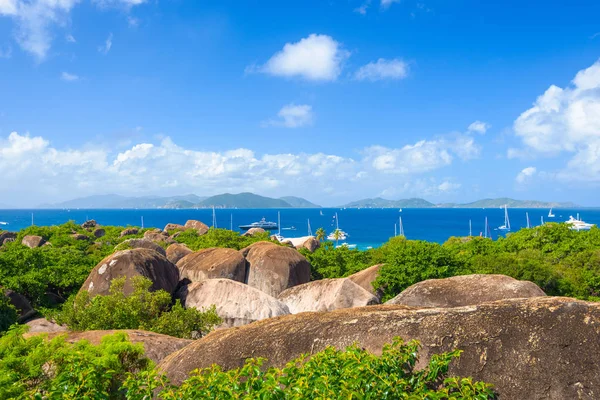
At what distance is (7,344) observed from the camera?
6.18 meters

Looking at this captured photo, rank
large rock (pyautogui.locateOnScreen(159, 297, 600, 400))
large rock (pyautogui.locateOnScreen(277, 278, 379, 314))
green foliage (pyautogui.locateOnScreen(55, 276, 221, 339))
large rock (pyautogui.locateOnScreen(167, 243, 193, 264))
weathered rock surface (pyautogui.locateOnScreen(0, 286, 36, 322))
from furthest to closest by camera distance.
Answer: large rock (pyautogui.locateOnScreen(167, 243, 193, 264)) < weathered rock surface (pyautogui.locateOnScreen(0, 286, 36, 322)) < large rock (pyautogui.locateOnScreen(277, 278, 379, 314)) < green foliage (pyautogui.locateOnScreen(55, 276, 221, 339)) < large rock (pyautogui.locateOnScreen(159, 297, 600, 400))

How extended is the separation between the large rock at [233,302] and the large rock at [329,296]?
1450mm

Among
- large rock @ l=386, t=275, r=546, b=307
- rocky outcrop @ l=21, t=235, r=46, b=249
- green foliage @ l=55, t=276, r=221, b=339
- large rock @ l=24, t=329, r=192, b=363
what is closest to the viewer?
large rock @ l=24, t=329, r=192, b=363

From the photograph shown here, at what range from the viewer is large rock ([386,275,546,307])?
12500mm

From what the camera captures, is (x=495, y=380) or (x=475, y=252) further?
(x=475, y=252)

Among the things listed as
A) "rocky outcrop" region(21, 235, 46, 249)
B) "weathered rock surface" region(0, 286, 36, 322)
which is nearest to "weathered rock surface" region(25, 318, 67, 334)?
"weathered rock surface" region(0, 286, 36, 322)

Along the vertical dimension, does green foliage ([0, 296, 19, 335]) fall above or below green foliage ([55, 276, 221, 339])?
below

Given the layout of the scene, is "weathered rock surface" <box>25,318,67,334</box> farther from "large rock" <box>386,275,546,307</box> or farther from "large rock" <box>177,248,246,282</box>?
"large rock" <box>386,275,546,307</box>

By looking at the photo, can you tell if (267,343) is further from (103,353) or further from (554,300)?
(554,300)

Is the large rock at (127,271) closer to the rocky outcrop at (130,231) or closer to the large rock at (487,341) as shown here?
the large rock at (487,341)

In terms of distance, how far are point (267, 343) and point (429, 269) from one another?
1412cm

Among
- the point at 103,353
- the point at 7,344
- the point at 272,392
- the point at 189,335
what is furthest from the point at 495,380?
the point at 189,335

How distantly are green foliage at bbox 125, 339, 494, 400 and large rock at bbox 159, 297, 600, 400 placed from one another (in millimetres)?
437

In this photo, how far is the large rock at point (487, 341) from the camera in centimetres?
509
